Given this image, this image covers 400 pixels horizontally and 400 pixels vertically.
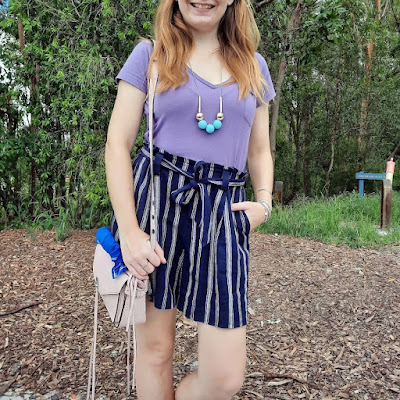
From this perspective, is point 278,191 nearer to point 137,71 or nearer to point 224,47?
point 224,47

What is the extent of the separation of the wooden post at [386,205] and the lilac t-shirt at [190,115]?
482 cm

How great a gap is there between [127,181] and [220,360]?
629mm

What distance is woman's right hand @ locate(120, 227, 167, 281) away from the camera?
1266 millimetres

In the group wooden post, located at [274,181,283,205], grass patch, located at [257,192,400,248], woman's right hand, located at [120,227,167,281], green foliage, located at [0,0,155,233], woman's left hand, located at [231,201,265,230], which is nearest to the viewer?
woman's right hand, located at [120,227,167,281]

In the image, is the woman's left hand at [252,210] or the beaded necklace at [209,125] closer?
the beaded necklace at [209,125]

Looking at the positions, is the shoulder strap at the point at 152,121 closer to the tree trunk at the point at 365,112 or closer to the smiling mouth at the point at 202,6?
the smiling mouth at the point at 202,6

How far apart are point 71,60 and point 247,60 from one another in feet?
10.6

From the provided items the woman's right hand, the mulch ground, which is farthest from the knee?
the mulch ground

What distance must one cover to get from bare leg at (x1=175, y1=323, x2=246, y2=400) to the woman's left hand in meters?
0.35

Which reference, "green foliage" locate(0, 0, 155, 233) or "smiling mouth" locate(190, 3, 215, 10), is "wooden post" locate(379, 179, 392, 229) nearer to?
"green foliage" locate(0, 0, 155, 233)

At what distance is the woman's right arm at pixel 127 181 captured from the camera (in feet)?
4.17

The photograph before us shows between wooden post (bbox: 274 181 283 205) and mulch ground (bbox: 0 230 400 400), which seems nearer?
mulch ground (bbox: 0 230 400 400)

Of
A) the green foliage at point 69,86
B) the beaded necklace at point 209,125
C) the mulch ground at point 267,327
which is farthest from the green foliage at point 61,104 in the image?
the beaded necklace at point 209,125

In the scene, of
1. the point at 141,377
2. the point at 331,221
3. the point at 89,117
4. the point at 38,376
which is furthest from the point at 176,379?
the point at 331,221
